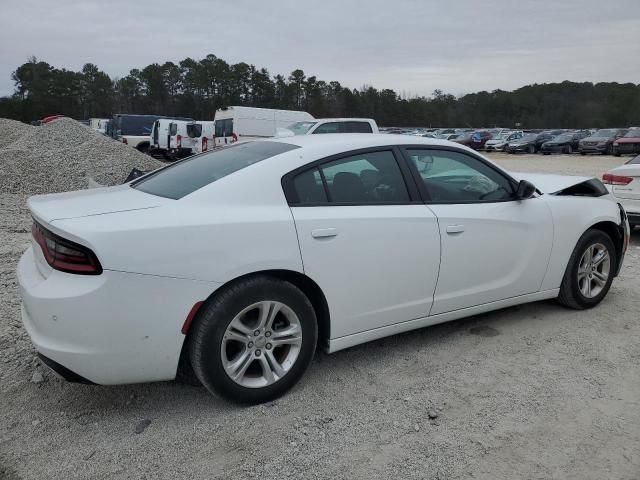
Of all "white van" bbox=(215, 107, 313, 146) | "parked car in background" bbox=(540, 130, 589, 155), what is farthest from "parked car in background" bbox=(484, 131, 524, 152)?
"white van" bbox=(215, 107, 313, 146)

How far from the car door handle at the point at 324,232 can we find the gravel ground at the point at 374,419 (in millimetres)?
924

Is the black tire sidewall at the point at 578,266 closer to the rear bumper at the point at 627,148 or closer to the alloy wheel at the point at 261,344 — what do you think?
the alloy wheel at the point at 261,344

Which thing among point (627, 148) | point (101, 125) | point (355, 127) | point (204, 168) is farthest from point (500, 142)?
point (204, 168)

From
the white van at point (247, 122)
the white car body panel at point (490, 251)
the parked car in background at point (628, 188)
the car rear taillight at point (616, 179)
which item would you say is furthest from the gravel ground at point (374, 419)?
the white van at point (247, 122)

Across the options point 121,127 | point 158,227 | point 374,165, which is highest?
point 374,165

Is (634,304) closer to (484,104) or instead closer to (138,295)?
(138,295)

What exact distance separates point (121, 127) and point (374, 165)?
25.6m

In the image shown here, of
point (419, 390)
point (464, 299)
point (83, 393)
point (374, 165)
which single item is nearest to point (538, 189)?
point (464, 299)

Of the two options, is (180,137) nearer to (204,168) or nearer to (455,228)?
(204,168)

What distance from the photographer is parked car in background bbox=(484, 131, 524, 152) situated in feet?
124

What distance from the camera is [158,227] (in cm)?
261

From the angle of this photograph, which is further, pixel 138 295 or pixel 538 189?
pixel 538 189

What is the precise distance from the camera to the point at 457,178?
3863 millimetres

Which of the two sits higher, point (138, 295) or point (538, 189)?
point (538, 189)
